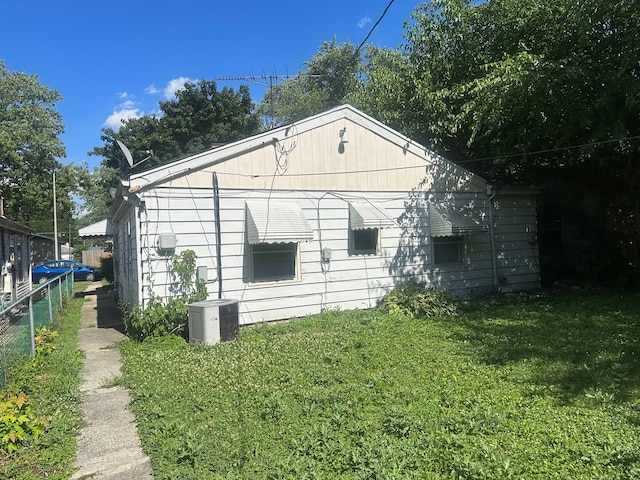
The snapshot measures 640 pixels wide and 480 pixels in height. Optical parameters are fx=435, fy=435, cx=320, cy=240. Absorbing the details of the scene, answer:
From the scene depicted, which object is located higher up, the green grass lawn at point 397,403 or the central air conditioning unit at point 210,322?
the central air conditioning unit at point 210,322

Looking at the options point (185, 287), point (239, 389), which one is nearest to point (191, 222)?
point (185, 287)

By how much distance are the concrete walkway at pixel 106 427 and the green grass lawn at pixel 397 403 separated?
134 mm

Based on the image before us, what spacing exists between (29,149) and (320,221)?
94.4ft

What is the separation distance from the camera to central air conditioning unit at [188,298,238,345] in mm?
6789

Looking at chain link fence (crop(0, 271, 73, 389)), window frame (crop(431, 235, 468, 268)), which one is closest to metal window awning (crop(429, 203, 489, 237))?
window frame (crop(431, 235, 468, 268))

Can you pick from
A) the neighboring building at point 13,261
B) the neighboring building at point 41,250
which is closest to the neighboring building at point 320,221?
the neighboring building at point 13,261

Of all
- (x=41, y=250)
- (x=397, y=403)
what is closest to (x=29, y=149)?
(x=41, y=250)

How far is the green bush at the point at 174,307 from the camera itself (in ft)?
23.1

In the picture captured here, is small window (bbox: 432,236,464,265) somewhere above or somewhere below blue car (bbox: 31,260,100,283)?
above

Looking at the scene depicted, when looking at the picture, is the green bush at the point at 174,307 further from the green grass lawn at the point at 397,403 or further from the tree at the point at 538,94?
the tree at the point at 538,94

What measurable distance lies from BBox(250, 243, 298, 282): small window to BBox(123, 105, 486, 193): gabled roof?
178 centimetres

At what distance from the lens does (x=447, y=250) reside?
10.6 m

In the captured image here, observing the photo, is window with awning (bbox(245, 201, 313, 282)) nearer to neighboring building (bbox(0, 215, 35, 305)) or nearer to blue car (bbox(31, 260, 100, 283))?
neighboring building (bbox(0, 215, 35, 305))

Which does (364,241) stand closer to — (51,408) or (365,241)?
(365,241)
